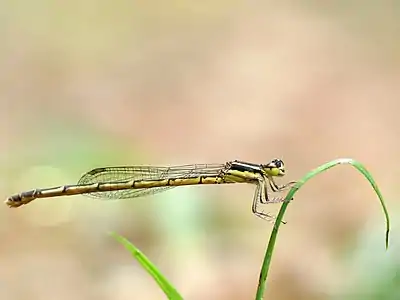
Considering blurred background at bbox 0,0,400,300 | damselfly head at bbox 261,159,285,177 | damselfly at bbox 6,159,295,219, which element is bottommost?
damselfly head at bbox 261,159,285,177

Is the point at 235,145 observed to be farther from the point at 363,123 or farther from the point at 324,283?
the point at 324,283

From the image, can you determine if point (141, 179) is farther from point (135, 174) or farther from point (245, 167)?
point (245, 167)

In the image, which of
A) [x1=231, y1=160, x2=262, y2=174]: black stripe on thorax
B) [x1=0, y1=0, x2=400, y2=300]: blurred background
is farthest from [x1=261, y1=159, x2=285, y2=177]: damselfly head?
[x1=0, y1=0, x2=400, y2=300]: blurred background

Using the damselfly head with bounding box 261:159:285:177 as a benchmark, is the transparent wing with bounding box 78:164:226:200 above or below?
above

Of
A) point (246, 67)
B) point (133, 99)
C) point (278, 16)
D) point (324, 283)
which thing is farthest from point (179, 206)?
point (278, 16)

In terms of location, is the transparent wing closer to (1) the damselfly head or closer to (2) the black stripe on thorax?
(2) the black stripe on thorax

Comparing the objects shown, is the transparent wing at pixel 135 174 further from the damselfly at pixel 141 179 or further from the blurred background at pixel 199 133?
the blurred background at pixel 199 133
